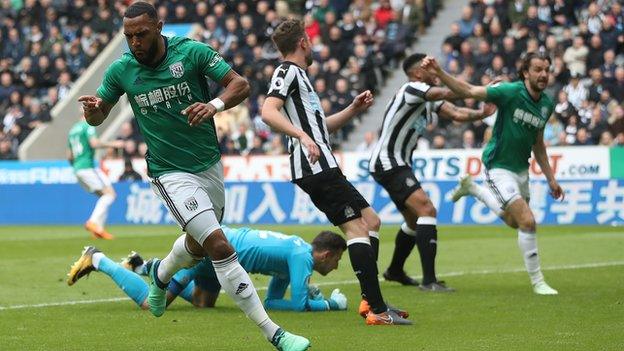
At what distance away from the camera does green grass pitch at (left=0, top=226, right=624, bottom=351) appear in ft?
29.1

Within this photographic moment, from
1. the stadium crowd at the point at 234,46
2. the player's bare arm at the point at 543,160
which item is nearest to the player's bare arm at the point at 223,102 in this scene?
the player's bare arm at the point at 543,160

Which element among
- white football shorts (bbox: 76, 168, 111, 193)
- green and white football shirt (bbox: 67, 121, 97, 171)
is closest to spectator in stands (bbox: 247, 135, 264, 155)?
white football shorts (bbox: 76, 168, 111, 193)

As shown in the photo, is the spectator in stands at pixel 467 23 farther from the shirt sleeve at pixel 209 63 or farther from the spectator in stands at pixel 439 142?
the shirt sleeve at pixel 209 63

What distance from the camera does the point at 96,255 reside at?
36.0 feet

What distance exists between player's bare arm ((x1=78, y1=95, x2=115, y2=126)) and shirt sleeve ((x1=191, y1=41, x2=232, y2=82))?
77 centimetres

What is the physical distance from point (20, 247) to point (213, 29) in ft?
50.4

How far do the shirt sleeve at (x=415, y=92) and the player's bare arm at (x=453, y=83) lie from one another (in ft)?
1.52

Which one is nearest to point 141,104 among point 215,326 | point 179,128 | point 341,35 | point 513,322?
point 179,128

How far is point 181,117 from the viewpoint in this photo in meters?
8.64

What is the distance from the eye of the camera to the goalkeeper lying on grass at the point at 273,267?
34.8 ft

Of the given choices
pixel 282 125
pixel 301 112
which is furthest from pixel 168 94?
pixel 301 112

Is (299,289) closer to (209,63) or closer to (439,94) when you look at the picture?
(439,94)

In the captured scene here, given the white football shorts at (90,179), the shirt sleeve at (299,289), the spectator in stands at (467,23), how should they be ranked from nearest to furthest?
the shirt sleeve at (299,289)
the white football shorts at (90,179)
the spectator in stands at (467,23)

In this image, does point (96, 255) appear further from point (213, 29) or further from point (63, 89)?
point (63, 89)
